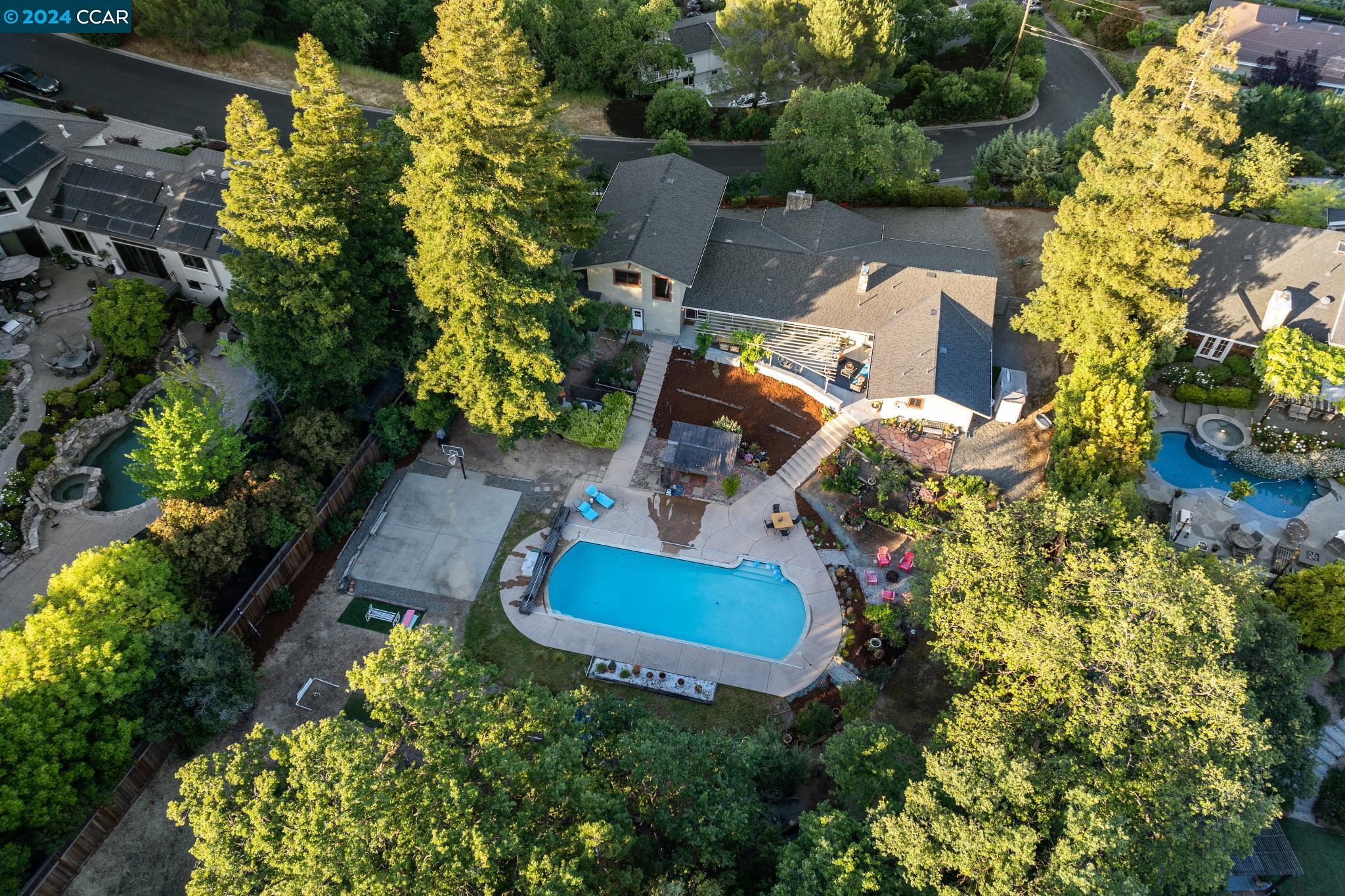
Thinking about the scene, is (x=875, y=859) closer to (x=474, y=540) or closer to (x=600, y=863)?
(x=600, y=863)

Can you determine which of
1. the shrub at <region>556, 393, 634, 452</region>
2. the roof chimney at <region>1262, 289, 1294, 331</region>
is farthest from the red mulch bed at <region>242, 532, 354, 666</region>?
the roof chimney at <region>1262, 289, 1294, 331</region>

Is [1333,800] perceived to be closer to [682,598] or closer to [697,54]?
[682,598]

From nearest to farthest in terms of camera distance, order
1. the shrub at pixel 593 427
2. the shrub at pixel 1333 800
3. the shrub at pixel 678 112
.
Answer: the shrub at pixel 1333 800, the shrub at pixel 593 427, the shrub at pixel 678 112

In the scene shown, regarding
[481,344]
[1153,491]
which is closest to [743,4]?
[481,344]

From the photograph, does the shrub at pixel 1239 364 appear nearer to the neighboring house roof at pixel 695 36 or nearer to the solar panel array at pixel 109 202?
the neighboring house roof at pixel 695 36

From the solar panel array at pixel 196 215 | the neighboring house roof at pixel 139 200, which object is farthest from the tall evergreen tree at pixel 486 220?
the neighboring house roof at pixel 139 200

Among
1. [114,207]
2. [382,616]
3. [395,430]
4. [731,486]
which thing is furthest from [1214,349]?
[114,207]
